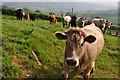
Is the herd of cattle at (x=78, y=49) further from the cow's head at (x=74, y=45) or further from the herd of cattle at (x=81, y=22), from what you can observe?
the herd of cattle at (x=81, y=22)

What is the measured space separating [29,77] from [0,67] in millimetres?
1325

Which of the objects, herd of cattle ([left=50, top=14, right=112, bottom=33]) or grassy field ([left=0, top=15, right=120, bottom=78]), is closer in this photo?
grassy field ([left=0, top=15, right=120, bottom=78])

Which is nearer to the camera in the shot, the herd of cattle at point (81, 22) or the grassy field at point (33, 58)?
the grassy field at point (33, 58)

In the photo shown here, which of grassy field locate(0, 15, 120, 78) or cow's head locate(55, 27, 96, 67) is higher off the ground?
cow's head locate(55, 27, 96, 67)

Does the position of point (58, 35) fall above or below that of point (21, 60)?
above

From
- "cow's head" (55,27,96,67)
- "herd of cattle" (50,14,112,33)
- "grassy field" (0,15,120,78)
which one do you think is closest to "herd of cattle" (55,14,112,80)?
"cow's head" (55,27,96,67)

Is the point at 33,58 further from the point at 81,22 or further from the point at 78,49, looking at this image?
the point at 81,22

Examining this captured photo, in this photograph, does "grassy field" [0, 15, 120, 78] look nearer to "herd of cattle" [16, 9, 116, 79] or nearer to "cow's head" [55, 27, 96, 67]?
"herd of cattle" [16, 9, 116, 79]

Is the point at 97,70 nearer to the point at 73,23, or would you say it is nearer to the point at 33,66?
the point at 33,66

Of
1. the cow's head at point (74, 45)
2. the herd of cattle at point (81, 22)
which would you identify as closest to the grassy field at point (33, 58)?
the cow's head at point (74, 45)

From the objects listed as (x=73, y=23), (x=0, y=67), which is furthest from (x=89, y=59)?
(x=73, y=23)

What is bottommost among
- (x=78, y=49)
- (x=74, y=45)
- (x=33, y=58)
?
(x=33, y=58)

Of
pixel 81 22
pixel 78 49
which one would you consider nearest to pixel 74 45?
pixel 78 49

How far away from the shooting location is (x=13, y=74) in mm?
11945
